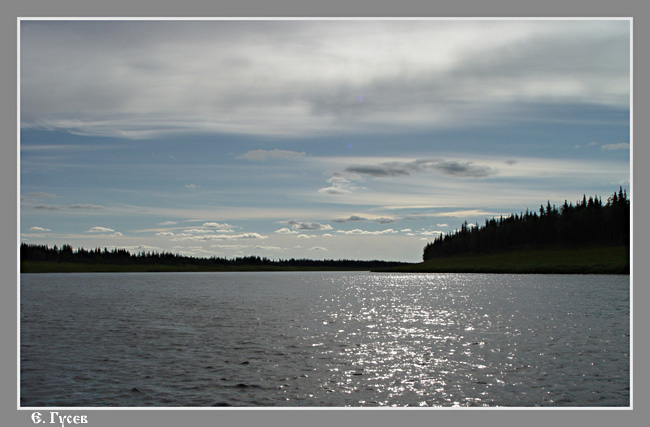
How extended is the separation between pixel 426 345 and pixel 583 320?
22608mm

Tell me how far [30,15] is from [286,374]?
2281cm

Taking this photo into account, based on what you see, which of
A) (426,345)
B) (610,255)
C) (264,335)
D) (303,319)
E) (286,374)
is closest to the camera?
(286,374)

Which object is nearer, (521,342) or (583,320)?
(521,342)

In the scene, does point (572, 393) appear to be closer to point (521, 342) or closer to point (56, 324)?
point (521, 342)

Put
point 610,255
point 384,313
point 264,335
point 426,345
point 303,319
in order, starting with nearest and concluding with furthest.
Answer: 1. point 426,345
2. point 264,335
3. point 303,319
4. point 384,313
5. point 610,255

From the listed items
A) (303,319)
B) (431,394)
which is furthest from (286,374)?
(303,319)

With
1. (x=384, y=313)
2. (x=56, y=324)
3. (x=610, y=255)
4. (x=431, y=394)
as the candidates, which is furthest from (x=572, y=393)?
(x=610, y=255)

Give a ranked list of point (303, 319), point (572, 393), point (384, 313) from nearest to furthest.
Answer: point (572, 393) → point (303, 319) → point (384, 313)

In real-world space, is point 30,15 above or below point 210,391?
above

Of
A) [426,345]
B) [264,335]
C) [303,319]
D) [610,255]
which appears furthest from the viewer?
[610,255]

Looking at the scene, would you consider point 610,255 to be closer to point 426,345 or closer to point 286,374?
point 426,345

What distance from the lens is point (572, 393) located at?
25.1m

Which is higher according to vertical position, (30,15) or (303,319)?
(30,15)

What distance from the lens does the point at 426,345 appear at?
128 feet
